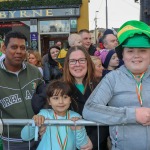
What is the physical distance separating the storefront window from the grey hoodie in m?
14.0

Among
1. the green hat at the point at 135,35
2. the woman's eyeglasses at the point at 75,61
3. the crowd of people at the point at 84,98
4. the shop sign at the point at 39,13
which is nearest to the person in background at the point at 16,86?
the crowd of people at the point at 84,98

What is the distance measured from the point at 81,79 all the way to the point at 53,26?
1367cm

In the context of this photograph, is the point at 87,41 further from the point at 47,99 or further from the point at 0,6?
the point at 0,6

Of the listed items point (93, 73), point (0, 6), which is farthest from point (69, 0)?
point (93, 73)

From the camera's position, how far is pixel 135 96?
6.73 feet

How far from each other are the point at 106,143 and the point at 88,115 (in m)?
0.81

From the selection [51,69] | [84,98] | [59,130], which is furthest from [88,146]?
[51,69]

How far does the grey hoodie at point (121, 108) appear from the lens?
6.53ft

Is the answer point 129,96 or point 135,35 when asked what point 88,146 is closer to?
point 129,96

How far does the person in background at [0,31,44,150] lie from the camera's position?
2879 millimetres

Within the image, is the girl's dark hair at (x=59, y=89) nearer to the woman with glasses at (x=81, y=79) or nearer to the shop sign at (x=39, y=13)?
the woman with glasses at (x=81, y=79)

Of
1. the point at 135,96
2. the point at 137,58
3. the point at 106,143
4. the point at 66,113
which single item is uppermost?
the point at 137,58

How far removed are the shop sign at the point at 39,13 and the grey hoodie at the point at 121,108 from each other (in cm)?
1379

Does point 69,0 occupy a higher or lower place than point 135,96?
higher
